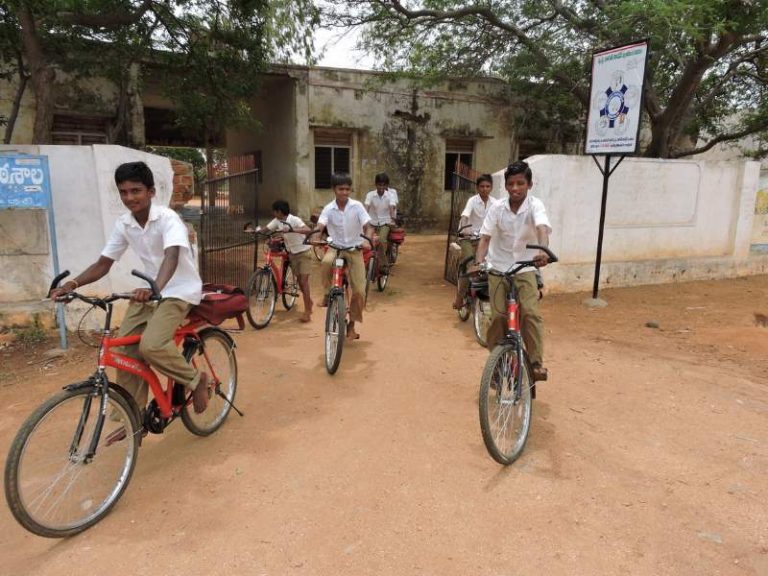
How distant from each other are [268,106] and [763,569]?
14.3 m

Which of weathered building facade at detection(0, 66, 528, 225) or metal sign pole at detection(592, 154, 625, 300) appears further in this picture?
weathered building facade at detection(0, 66, 528, 225)

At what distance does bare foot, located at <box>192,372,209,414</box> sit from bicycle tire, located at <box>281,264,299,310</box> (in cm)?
354

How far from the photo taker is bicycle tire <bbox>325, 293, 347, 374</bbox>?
457 centimetres

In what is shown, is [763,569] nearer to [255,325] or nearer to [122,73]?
[255,325]

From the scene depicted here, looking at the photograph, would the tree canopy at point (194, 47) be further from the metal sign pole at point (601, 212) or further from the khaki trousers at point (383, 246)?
the metal sign pole at point (601, 212)

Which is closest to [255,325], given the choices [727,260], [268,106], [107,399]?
[107,399]

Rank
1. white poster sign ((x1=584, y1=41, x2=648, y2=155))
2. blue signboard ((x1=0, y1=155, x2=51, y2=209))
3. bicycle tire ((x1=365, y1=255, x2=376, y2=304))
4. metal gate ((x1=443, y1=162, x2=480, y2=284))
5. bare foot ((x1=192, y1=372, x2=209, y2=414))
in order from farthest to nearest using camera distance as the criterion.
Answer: metal gate ((x1=443, y1=162, x2=480, y2=284))
bicycle tire ((x1=365, y1=255, x2=376, y2=304))
white poster sign ((x1=584, y1=41, x2=648, y2=155))
blue signboard ((x1=0, y1=155, x2=51, y2=209))
bare foot ((x1=192, y1=372, x2=209, y2=414))

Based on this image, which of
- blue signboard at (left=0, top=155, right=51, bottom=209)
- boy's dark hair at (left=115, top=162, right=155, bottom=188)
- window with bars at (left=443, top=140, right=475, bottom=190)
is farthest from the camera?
window with bars at (left=443, top=140, right=475, bottom=190)

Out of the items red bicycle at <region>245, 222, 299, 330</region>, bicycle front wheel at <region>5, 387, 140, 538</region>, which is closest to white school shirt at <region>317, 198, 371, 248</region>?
red bicycle at <region>245, 222, 299, 330</region>

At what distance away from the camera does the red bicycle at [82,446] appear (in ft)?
7.66

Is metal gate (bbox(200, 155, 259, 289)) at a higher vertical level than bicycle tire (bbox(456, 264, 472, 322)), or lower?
higher

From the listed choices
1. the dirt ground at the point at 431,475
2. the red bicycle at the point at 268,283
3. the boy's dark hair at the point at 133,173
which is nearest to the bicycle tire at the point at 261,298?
the red bicycle at the point at 268,283

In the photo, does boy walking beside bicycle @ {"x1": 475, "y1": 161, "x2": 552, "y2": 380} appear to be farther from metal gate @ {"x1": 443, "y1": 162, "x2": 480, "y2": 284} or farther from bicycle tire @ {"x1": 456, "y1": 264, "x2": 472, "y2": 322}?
metal gate @ {"x1": 443, "y1": 162, "x2": 480, "y2": 284}

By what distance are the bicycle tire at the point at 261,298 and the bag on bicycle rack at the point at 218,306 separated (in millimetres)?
2568
